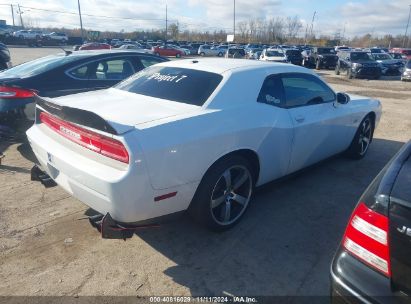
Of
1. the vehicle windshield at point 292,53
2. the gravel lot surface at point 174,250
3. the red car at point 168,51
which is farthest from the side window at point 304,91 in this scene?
the red car at point 168,51

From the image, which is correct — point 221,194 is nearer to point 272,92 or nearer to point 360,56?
point 272,92

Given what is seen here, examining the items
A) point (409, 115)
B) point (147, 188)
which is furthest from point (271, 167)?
point (409, 115)

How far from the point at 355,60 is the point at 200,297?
22.3 m

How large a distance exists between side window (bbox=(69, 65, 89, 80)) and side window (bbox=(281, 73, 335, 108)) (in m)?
3.26

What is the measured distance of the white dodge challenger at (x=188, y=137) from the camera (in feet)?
8.28

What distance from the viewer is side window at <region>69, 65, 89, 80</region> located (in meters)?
5.43

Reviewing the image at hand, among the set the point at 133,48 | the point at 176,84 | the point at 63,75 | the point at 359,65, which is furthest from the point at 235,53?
the point at 176,84

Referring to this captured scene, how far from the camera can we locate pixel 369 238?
5.89 ft

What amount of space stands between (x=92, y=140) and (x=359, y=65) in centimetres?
2112

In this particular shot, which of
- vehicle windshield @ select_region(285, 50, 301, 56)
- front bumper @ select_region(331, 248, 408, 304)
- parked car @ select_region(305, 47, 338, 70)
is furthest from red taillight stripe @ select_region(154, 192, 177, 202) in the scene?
vehicle windshield @ select_region(285, 50, 301, 56)

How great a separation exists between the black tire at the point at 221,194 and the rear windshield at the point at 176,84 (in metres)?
0.63

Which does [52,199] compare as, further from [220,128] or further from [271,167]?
[271,167]

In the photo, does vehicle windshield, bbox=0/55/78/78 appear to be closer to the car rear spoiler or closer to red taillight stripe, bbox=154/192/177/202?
the car rear spoiler

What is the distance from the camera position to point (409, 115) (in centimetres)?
958
